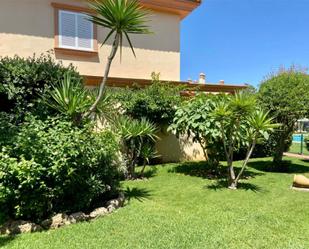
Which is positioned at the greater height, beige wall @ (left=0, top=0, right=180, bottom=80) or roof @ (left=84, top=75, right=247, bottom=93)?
beige wall @ (left=0, top=0, right=180, bottom=80)

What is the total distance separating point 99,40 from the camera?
14070 millimetres

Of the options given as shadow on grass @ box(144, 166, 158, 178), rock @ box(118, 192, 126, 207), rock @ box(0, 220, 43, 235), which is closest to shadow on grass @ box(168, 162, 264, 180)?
shadow on grass @ box(144, 166, 158, 178)

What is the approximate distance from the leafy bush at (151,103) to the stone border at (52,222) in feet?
20.1

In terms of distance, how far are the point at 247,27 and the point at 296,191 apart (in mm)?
13431

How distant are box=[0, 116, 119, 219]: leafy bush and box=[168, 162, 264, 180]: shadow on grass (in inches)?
205

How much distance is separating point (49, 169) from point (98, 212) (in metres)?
1.53

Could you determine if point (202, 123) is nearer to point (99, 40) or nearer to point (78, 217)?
point (78, 217)

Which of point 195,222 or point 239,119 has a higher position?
point 239,119

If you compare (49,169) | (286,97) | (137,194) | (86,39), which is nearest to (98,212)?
(49,169)

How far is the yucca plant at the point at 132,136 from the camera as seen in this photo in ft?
33.3

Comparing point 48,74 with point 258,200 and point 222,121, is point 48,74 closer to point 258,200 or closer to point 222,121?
point 222,121

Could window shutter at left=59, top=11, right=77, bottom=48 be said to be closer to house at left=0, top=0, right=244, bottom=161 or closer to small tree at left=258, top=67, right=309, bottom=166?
house at left=0, top=0, right=244, bottom=161

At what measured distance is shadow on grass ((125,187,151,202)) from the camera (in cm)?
805

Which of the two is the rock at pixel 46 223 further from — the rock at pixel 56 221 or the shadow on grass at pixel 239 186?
the shadow on grass at pixel 239 186
